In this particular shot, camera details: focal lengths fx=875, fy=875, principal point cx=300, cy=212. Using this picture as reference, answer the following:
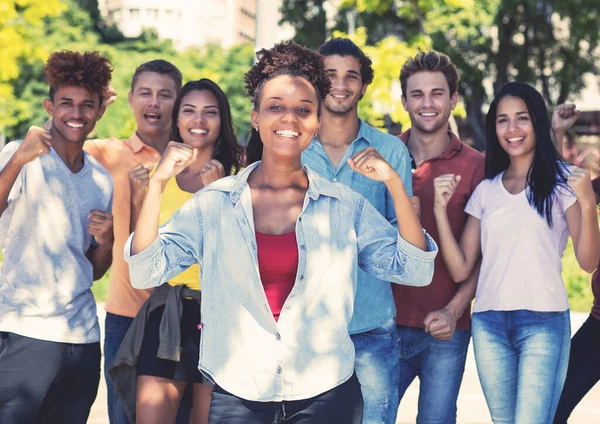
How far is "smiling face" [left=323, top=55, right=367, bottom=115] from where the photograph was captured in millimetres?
4488

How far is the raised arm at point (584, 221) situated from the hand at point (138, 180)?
6.67 ft

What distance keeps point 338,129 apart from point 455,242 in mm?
839

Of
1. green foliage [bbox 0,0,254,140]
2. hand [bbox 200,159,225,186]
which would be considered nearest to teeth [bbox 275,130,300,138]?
hand [bbox 200,159,225,186]

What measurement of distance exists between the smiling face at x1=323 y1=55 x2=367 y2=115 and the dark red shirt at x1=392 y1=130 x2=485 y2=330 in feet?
2.00

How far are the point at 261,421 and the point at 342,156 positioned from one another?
70.9 inches

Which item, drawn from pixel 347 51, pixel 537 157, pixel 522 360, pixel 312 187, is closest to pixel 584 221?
pixel 537 157

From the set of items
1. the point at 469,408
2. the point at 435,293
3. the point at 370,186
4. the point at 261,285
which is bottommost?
the point at 469,408

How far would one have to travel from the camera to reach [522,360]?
4.20 m

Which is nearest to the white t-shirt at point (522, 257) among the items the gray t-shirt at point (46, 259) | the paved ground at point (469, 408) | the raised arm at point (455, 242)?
the raised arm at point (455, 242)

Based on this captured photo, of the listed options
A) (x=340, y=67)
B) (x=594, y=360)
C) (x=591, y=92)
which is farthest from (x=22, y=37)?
(x=591, y=92)

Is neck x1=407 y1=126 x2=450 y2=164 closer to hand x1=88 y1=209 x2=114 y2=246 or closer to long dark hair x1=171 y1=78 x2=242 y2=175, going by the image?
long dark hair x1=171 y1=78 x2=242 y2=175

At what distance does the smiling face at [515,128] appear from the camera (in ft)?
14.7

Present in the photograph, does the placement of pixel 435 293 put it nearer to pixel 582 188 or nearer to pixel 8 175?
pixel 582 188

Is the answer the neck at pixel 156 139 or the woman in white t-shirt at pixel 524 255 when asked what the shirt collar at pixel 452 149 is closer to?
the woman in white t-shirt at pixel 524 255
